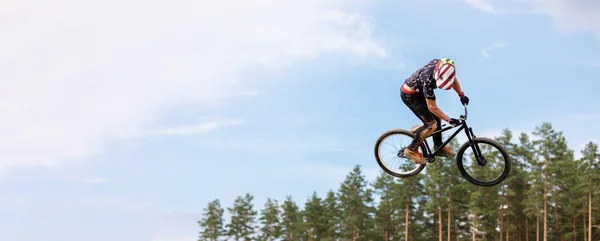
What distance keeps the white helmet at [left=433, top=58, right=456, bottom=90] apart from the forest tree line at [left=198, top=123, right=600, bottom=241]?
2288 inches

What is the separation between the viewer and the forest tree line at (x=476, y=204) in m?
73.0

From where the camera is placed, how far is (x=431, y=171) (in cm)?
7681

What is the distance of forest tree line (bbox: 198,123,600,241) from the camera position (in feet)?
240

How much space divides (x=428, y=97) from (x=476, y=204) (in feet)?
203

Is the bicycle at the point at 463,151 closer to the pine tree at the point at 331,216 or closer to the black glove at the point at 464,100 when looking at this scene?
the black glove at the point at 464,100

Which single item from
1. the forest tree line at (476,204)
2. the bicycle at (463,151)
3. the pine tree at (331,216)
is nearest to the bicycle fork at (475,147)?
the bicycle at (463,151)

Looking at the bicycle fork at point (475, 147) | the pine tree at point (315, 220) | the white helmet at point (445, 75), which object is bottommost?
the bicycle fork at point (475, 147)

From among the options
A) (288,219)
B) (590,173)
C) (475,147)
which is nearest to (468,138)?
(475,147)

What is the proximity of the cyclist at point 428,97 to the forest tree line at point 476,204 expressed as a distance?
56447 millimetres

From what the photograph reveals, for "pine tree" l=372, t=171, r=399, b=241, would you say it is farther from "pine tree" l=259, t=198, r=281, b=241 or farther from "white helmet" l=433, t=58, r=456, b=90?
"white helmet" l=433, t=58, r=456, b=90

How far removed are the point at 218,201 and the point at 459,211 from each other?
150 feet

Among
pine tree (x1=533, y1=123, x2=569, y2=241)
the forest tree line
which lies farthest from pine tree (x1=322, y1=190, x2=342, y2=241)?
pine tree (x1=533, y1=123, x2=569, y2=241)

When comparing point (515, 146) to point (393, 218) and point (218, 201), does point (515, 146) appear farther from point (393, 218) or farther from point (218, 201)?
point (218, 201)

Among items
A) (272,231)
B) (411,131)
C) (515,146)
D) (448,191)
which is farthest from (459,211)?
(411,131)
